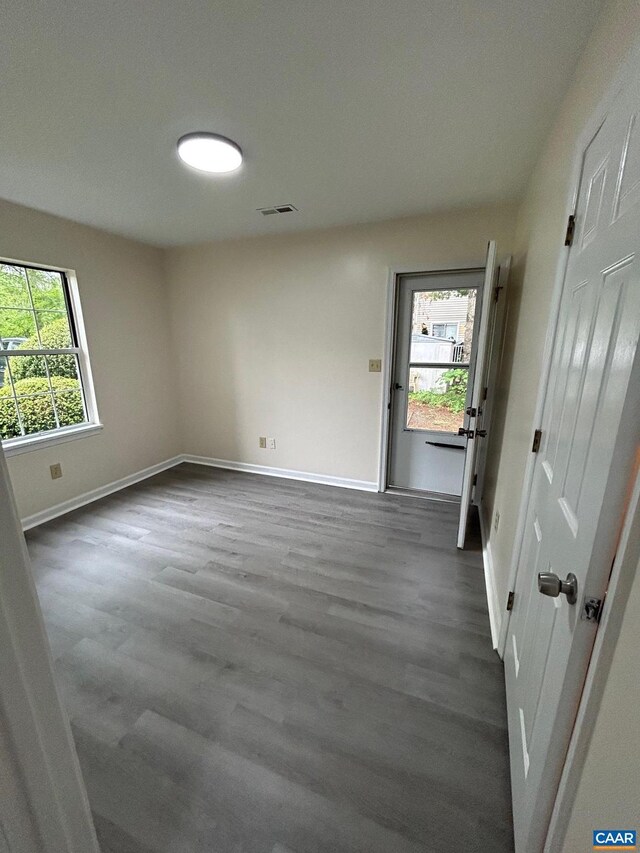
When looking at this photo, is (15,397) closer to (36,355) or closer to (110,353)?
(36,355)

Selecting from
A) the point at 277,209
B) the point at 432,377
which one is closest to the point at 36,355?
the point at 277,209

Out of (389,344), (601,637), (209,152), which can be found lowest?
(601,637)

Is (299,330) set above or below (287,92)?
below

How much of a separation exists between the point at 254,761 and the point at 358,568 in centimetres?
117

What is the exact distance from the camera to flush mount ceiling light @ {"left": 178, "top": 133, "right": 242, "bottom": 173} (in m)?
1.71

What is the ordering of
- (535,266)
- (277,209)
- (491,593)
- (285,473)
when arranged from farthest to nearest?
(285,473), (277,209), (491,593), (535,266)

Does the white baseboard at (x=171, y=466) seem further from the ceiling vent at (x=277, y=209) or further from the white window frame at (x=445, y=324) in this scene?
the ceiling vent at (x=277, y=209)

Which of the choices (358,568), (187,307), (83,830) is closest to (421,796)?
(83,830)

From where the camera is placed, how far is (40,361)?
2.80 meters

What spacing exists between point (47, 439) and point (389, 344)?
119 inches

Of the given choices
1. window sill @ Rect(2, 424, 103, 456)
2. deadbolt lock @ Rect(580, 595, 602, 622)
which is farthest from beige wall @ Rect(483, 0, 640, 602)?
window sill @ Rect(2, 424, 103, 456)

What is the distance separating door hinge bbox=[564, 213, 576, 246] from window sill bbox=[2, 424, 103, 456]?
3485mm

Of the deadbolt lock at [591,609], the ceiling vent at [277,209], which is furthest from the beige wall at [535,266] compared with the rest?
the ceiling vent at [277,209]

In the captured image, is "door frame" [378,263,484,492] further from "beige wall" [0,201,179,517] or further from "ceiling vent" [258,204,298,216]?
"beige wall" [0,201,179,517]
